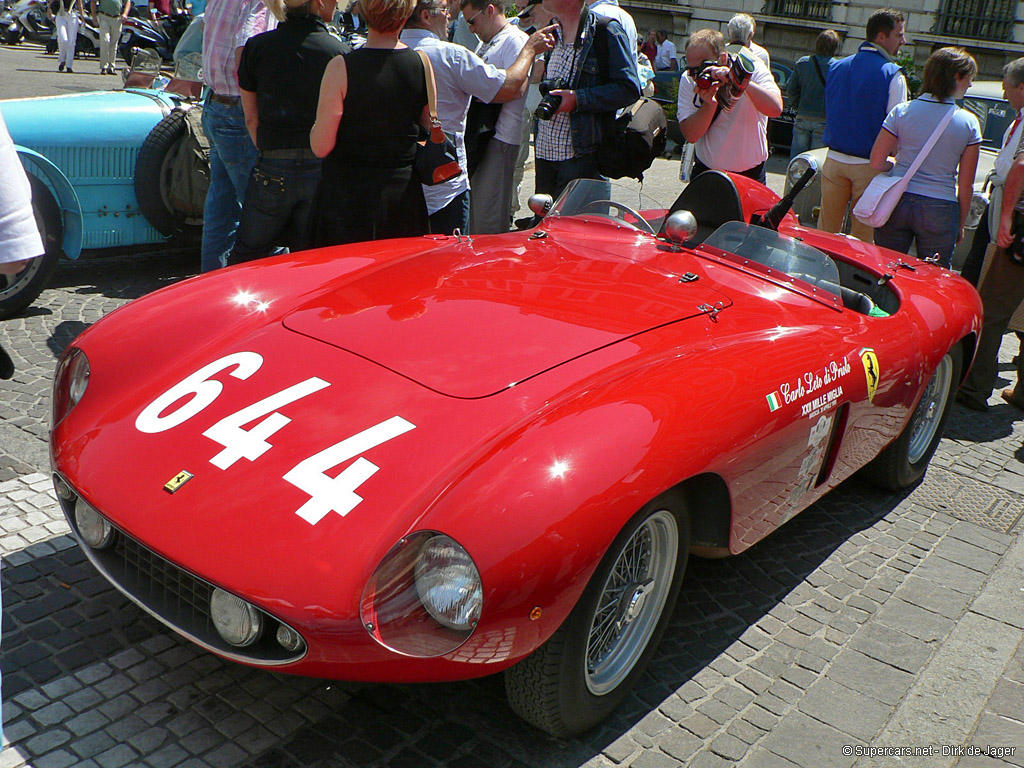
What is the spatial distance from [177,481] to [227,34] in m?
3.52

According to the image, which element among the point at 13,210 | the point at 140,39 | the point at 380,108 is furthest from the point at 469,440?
the point at 140,39

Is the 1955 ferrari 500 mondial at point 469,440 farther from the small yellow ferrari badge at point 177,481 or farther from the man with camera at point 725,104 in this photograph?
the man with camera at point 725,104

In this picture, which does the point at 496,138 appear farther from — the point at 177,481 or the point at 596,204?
the point at 177,481

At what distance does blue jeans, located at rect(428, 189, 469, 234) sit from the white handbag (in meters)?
2.42

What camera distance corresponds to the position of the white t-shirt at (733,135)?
5871 mm

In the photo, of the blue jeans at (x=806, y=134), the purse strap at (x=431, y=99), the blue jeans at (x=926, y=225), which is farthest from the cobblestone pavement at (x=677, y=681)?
the blue jeans at (x=806, y=134)

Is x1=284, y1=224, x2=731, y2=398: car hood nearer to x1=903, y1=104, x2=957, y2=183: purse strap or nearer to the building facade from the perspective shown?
x1=903, y1=104, x2=957, y2=183: purse strap

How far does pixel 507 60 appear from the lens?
5746 mm

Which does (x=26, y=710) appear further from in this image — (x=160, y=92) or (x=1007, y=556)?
(x=160, y=92)

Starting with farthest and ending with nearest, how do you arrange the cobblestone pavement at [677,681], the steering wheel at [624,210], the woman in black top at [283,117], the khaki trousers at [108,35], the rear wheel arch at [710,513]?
the khaki trousers at [108,35]
the woman in black top at [283,117]
the steering wheel at [624,210]
the rear wheel arch at [710,513]
the cobblestone pavement at [677,681]

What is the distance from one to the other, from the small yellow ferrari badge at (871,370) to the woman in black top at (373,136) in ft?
7.28

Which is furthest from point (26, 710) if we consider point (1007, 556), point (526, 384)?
point (1007, 556)

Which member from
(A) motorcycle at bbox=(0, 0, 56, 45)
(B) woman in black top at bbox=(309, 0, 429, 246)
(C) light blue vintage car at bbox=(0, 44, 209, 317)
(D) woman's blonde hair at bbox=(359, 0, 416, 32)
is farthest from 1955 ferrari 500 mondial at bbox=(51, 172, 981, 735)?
(A) motorcycle at bbox=(0, 0, 56, 45)

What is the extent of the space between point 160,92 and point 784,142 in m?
11.0
